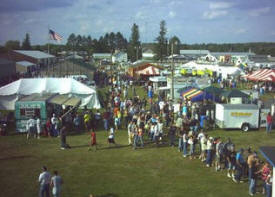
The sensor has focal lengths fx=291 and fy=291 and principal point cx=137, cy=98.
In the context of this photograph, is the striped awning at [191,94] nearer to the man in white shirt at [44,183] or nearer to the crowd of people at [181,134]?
the crowd of people at [181,134]

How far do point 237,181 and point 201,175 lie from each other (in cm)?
134

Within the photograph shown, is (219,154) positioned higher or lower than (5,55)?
lower

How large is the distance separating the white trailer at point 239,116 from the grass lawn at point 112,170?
1.61m

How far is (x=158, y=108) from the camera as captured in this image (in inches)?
869

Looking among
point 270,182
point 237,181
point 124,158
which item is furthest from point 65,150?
point 270,182

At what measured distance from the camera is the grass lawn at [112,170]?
9.89 m

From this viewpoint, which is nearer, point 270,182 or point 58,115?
point 270,182

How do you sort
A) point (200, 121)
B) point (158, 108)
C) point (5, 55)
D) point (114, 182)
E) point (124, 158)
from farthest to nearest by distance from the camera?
point (5, 55) < point (158, 108) < point (200, 121) < point (124, 158) < point (114, 182)

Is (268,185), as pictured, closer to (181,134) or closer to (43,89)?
(181,134)

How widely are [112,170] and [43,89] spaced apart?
520 inches

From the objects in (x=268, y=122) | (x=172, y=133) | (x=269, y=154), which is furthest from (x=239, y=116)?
(x=269, y=154)

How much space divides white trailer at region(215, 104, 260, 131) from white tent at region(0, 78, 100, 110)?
10650mm

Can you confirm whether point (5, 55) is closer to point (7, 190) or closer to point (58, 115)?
point (58, 115)

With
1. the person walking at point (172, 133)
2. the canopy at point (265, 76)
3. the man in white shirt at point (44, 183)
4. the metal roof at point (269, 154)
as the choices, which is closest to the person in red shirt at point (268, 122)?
the person walking at point (172, 133)
